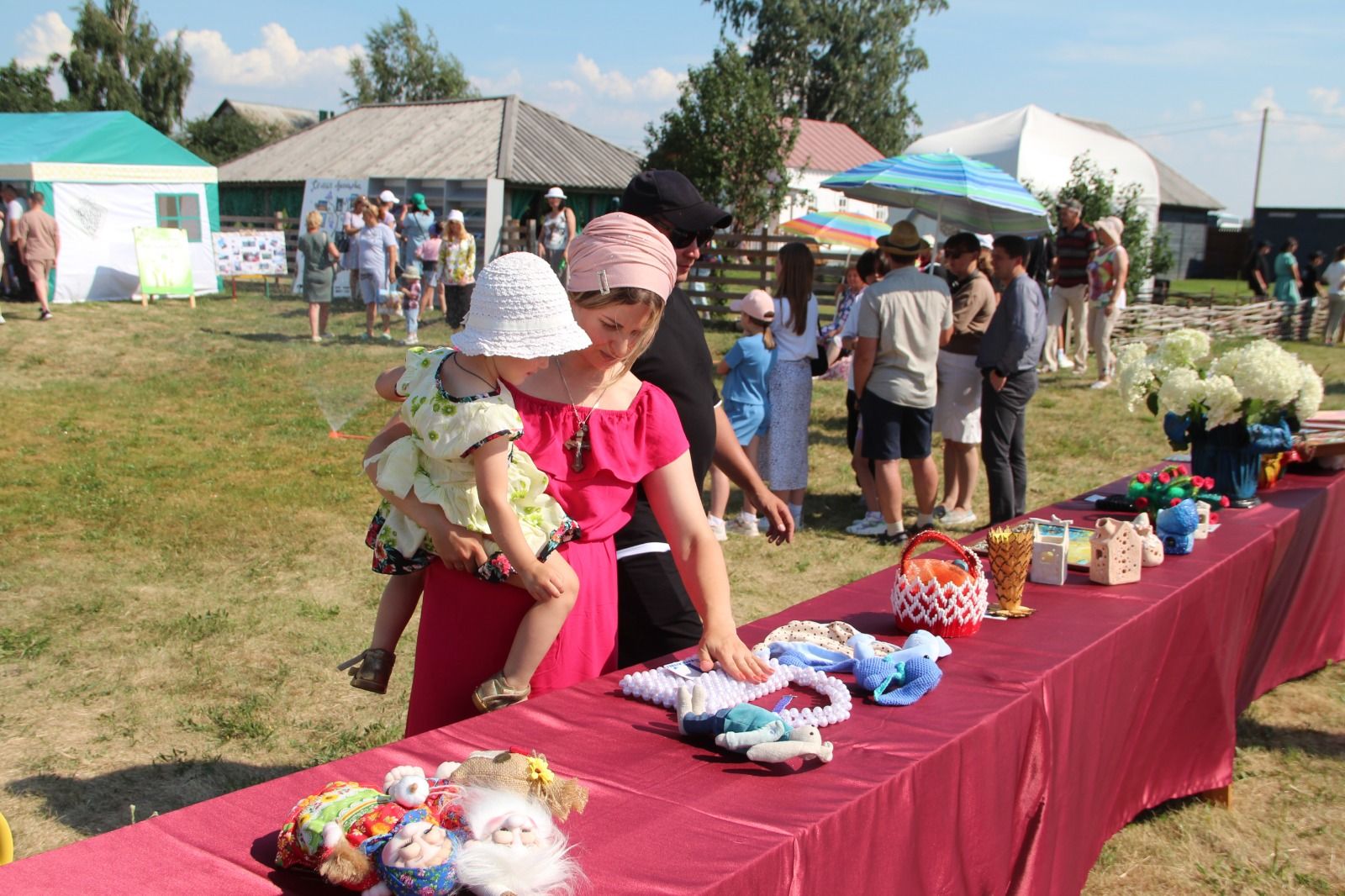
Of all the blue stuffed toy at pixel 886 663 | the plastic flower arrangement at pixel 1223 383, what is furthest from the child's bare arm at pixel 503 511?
the plastic flower arrangement at pixel 1223 383

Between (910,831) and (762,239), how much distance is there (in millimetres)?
16619

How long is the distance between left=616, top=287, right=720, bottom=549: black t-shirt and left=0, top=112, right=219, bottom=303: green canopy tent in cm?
1692

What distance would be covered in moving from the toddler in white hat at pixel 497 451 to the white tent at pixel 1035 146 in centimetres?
1671

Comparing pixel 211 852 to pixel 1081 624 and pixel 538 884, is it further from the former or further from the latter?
pixel 1081 624

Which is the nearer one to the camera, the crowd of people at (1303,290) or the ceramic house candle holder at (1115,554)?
the ceramic house candle holder at (1115,554)

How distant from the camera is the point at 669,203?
2.63 metres

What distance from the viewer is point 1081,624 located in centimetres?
262

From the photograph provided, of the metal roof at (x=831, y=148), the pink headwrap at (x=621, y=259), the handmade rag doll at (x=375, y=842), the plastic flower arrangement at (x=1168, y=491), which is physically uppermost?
the metal roof at (x=831, y=148)

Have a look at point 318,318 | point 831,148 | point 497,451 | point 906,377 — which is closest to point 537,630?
point 497,451

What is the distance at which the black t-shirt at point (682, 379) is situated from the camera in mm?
2512

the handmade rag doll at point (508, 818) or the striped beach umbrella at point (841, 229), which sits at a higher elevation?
the striped beach umbrella at point (841, 229)

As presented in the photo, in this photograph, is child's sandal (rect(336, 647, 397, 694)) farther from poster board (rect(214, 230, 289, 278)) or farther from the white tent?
poster board (rect(214, 230, 289, 278))

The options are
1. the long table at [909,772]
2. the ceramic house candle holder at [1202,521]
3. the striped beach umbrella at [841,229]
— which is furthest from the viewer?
the striped beach umbrella at [841,229]

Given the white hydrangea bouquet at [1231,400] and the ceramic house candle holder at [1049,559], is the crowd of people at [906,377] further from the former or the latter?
the ceramic house candle holder at [1049,559]
